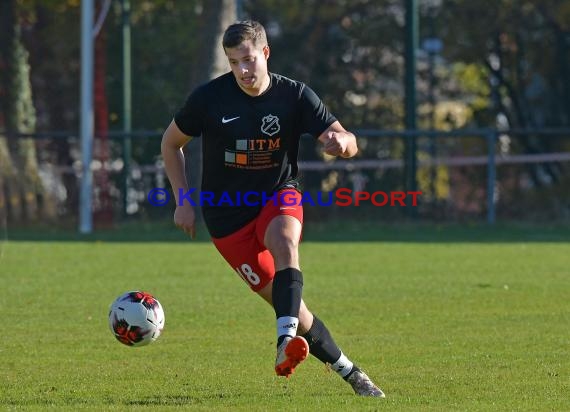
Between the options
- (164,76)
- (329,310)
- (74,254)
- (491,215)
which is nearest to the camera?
(329,310)

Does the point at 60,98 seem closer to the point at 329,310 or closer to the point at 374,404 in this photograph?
the point at 329,310

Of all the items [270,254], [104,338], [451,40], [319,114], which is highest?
[451,40]

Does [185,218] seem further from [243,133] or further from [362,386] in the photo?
[362,386]

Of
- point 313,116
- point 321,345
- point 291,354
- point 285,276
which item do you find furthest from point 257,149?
point 291,354

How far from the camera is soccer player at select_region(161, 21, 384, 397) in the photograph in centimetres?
736

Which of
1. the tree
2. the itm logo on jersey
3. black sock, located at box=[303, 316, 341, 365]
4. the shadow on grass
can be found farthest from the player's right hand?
the tree

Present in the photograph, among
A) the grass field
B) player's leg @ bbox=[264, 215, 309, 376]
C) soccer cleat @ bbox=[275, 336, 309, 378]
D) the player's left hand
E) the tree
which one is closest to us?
soccer cleat @ bbox=[275, 336, 309, 378]

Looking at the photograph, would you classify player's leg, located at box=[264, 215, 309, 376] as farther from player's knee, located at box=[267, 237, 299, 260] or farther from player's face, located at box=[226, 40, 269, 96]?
player's face, located at box=[226, 40, 269, 96]

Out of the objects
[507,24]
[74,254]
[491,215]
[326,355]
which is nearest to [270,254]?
[326,355]

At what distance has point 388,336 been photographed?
998 centimetres

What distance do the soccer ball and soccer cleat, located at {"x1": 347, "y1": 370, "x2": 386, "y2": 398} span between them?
4.85ft

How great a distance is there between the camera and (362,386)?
24.1 feet

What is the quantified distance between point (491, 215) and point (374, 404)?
1572 centimetres

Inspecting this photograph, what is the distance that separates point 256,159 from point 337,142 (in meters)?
0.55
